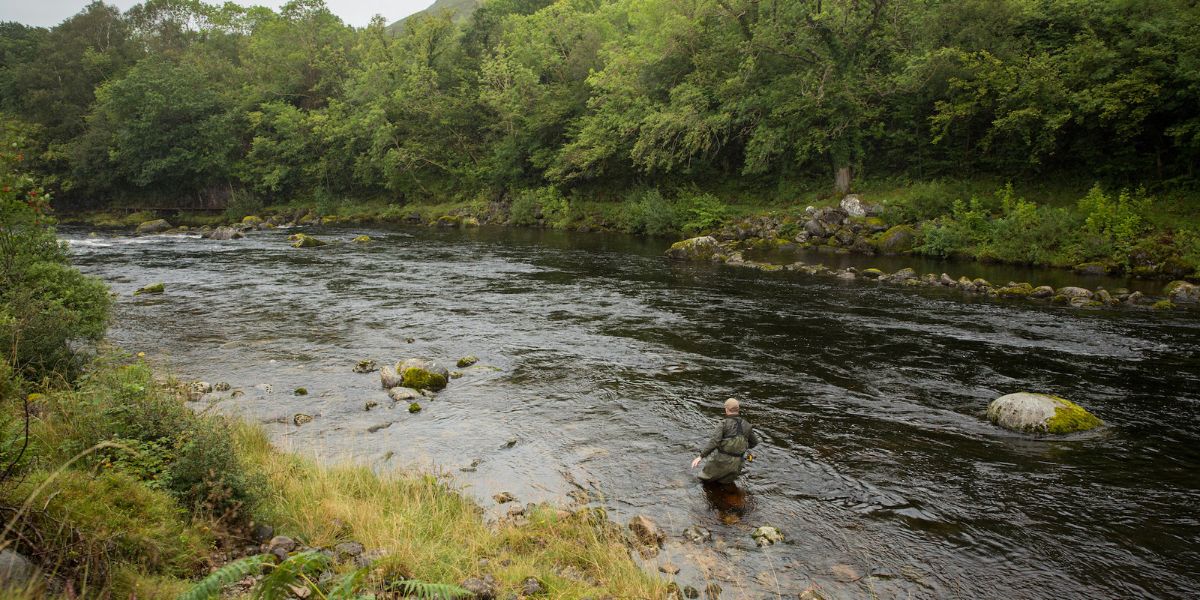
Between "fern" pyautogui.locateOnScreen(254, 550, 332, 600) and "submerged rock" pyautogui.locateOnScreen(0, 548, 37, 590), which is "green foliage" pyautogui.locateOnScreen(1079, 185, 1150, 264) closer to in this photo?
"fern" pyautogui.locateOnScreen(254, 550, 332, 600)

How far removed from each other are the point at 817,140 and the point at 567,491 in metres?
33.3

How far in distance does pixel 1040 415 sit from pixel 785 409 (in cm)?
442

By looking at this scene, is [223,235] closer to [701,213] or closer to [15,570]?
[701,213]

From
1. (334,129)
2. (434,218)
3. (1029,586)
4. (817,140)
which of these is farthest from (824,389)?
(334,129)

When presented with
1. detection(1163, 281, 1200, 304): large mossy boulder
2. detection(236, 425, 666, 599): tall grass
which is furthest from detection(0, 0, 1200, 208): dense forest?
detection(236, 425, 666, 599): tall grass

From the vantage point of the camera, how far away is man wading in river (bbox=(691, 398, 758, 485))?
962cm

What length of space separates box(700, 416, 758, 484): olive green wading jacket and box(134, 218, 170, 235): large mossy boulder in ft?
177

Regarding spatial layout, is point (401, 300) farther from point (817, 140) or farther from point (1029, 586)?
point (817, 140)

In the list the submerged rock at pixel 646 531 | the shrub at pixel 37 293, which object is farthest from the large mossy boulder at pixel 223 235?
the submerged rock at pixel 646 531

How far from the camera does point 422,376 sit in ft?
46.5

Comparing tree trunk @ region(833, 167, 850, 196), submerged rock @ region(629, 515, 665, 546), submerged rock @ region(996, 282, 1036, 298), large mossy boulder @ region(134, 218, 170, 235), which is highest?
tree trunk @ region(833, 167, 850, 196)

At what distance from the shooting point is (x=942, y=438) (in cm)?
1130

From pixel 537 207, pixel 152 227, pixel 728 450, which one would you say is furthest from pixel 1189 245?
pixel 152 227

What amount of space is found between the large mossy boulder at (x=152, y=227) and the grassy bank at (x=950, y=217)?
459cm
